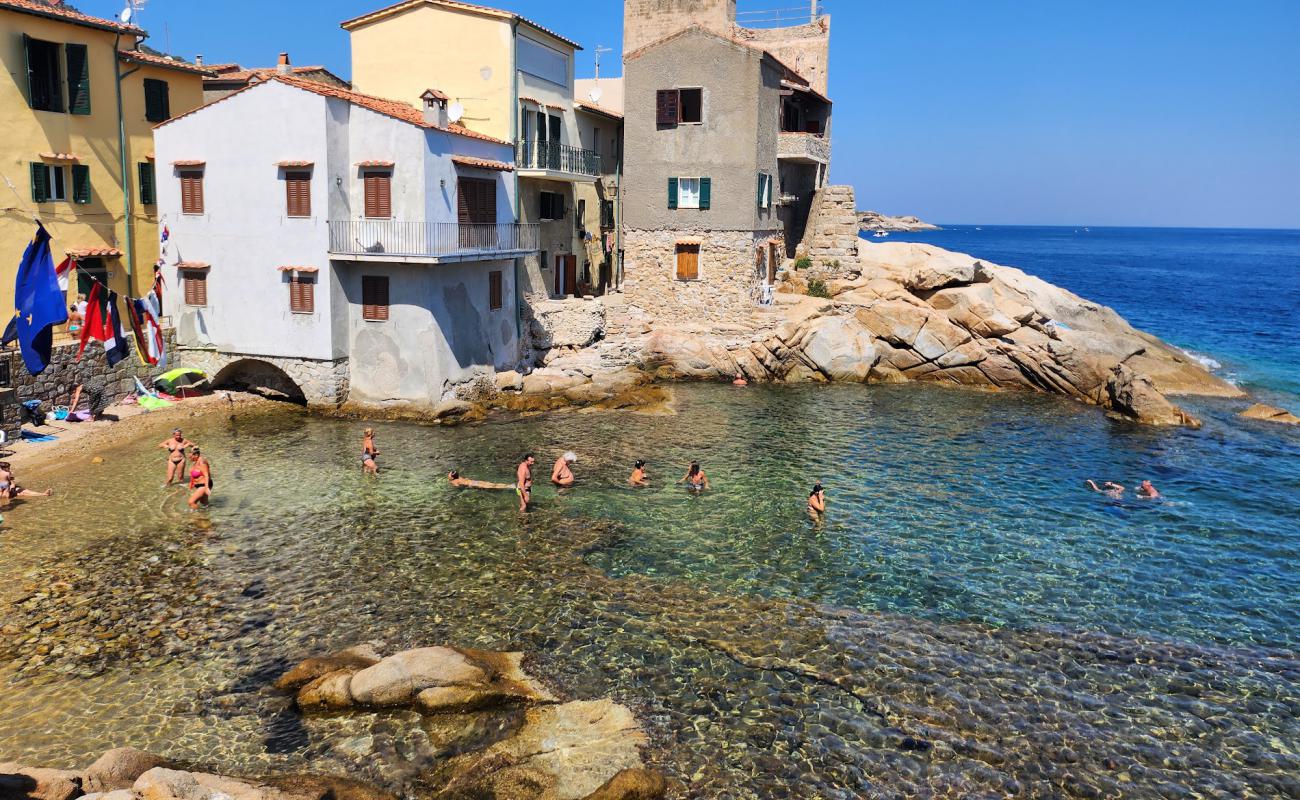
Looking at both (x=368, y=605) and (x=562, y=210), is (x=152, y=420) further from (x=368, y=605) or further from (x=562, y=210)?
(x=562, y=210)

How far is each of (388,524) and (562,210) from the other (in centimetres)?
2532

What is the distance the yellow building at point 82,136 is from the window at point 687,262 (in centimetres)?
2287

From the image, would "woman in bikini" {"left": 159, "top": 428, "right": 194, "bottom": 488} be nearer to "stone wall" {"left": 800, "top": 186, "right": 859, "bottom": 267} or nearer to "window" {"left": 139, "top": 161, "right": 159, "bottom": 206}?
"window" {"left": 139, "top": 161, "right": 159, "bottom": 206}

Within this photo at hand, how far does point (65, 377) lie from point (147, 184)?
8.81m

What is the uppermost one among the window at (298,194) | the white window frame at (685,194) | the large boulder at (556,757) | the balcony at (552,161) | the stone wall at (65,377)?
the balcony at (552,161)

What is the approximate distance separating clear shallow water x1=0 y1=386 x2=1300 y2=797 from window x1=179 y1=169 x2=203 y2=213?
8573 millimetres

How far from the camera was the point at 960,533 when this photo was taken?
82.2 feet

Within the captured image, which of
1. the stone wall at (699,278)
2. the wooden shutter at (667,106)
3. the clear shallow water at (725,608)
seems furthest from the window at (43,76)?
the wooden shutter at (667,106)

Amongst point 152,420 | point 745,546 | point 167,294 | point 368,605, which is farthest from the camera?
point 167,294

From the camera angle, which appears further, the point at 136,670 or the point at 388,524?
the point at 388,524

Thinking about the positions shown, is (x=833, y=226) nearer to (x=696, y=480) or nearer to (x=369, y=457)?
(x=696, y=480)

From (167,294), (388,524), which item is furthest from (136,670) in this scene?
(167,294)

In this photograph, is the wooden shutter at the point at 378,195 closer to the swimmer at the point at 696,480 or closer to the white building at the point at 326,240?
the white building at the point at 326,240

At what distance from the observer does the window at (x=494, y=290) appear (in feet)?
124
